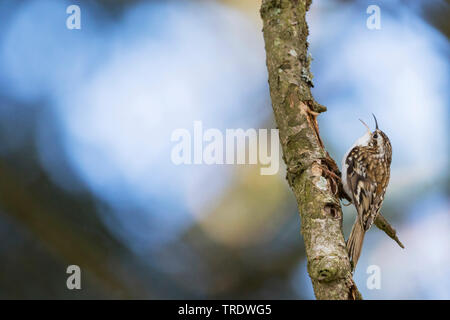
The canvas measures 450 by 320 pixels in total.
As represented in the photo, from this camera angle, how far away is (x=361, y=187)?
7.68 ft

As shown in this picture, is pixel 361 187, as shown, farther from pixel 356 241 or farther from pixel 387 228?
pixel 387 228

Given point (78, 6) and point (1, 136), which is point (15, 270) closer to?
point (1, 136)

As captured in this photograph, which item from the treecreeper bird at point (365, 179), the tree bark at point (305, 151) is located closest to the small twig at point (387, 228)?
the treecreeper bird at point (365, 179)

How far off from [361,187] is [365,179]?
0.10 m

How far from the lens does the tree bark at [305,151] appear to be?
1.21 m

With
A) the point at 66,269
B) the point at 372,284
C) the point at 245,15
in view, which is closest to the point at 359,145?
the point at 372,284

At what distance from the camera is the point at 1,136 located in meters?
3.49

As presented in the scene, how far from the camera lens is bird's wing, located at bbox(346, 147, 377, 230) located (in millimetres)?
2250

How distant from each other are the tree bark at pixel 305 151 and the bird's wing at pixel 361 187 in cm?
69

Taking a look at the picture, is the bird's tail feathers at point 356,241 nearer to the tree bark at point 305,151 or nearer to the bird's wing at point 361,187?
the bird's wing at point 361,187

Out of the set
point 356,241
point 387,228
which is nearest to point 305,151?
point 387,228

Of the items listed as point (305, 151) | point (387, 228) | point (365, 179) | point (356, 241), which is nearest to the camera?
point (305, 151)

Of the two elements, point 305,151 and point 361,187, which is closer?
point 305,151
